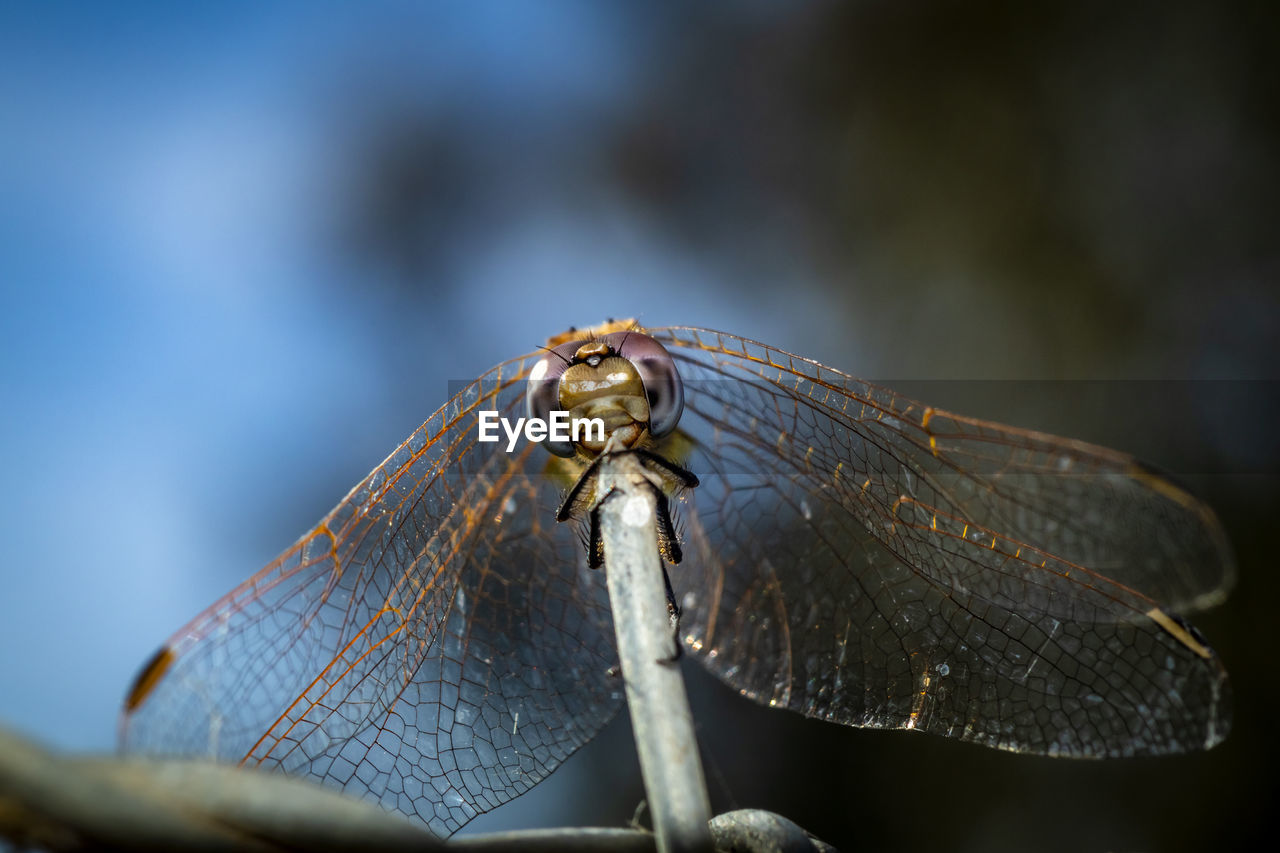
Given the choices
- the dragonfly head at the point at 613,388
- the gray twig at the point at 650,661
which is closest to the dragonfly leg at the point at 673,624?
the gray twig at the point at 650,661

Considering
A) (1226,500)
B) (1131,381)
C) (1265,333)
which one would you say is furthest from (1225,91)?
(1226,500)

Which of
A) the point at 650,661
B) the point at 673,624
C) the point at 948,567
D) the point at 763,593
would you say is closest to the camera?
the point at 650,661

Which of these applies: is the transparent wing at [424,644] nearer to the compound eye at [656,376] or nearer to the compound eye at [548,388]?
the compound eye at [548,388]

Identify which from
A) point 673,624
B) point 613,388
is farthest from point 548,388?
point 673,624

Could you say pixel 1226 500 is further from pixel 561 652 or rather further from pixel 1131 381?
pixel 561 652

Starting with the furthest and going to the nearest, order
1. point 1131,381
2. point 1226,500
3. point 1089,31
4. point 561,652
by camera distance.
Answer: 1. point 1089,31
2. point 1131,381
3. point 1226,500
4. point 561,652

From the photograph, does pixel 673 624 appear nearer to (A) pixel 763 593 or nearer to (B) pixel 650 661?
(B) pixel 650 661

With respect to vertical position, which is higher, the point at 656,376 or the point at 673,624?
the point at 656,376
